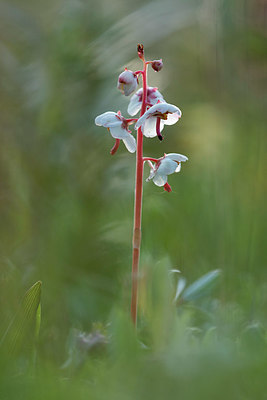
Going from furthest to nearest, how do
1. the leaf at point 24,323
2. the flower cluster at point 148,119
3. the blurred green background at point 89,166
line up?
the blurred green background at point 89,166 < the flower cluster at point 148,119 < the leaf at point 24,323

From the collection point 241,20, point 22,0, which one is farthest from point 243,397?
point 22,0

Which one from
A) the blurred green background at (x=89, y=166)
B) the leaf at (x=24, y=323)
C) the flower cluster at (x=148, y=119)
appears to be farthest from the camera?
the blurred green background at (x=89, y=166)

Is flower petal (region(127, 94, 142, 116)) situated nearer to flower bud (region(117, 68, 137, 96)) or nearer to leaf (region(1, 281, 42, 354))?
flower bud (region(117, 68, 137, 96))

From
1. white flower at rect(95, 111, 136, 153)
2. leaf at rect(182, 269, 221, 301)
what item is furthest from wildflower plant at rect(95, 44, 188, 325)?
leaf at rect(182, 269, 221, 301)

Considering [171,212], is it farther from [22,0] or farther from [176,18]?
[22,0]

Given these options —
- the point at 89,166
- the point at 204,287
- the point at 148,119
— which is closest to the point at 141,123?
the point at 148,119

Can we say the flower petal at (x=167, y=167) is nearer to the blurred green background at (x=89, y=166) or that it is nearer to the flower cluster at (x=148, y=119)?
the flower cluster at (x=148, y=119)

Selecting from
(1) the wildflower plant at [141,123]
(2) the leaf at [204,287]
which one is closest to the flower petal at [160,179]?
(1) the wildflower plant at [141,123]
